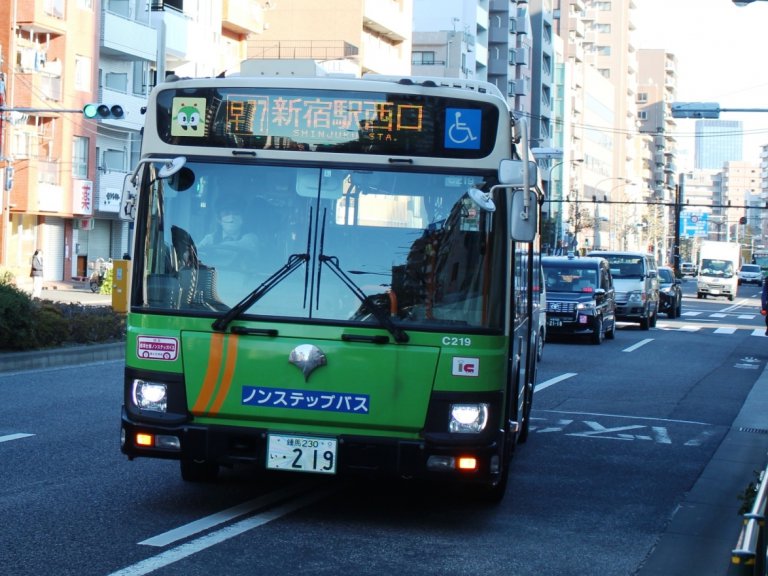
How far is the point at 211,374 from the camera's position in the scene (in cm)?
746

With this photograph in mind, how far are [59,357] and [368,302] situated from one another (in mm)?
12654

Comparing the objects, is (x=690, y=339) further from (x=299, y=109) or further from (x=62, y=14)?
(x=62, y=14)

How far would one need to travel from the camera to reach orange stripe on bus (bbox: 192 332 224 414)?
7.43 meters

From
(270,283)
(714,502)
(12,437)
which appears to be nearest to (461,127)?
(270,283)

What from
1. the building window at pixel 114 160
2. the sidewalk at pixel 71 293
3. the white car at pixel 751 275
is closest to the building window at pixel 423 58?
the white car at pixel 751 275

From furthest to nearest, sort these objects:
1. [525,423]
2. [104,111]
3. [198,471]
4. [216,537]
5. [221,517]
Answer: [104,111], [525,423], [198,471], [221,517], [216,537]

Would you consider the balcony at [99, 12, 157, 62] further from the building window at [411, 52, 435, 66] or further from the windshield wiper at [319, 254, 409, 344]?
the windshield wiper at [319, 254, 409, 344]

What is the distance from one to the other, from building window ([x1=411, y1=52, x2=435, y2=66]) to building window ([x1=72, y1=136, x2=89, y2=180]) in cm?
4029

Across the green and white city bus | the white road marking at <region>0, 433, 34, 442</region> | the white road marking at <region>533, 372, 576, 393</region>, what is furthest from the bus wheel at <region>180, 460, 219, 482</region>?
the white road marking at <region>533, 372, 576, 393</region>

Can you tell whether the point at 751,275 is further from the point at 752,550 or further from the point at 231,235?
the point at 752,550

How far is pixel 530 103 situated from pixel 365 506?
104262 millimetres

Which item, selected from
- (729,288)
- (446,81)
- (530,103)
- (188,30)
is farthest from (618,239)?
(446,81)

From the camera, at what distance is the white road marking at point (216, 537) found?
644 centimetres

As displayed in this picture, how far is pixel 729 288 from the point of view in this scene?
70438 millimetres
